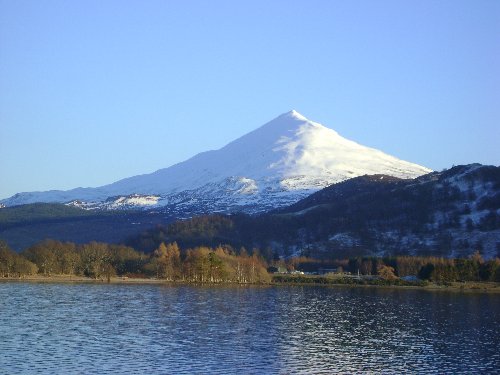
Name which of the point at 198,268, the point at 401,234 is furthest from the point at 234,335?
the point at 401,234

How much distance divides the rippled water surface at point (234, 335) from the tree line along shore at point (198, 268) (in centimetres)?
3944

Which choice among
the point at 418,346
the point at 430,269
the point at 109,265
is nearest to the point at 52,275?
the point at 109,265

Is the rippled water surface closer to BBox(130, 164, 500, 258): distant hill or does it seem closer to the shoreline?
the shoreline

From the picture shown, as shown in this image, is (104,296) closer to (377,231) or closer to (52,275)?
(52,275)

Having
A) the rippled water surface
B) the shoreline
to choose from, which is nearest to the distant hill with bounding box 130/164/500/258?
the shoreline

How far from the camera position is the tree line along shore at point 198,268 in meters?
124

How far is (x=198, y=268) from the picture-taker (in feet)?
402

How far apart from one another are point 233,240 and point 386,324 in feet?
414

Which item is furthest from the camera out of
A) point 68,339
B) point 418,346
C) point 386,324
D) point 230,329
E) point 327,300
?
point 327,300

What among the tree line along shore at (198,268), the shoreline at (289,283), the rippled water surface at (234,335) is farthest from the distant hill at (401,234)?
the rippled water surface at (234,335)

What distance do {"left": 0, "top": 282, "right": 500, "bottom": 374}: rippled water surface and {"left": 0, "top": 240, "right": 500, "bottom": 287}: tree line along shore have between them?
39.4 m

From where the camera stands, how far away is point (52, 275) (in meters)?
123

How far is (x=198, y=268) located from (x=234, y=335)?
71.4 metres

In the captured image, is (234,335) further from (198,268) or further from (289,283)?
(289,283)
